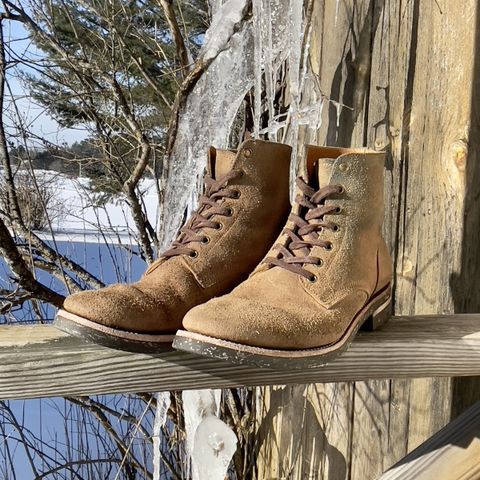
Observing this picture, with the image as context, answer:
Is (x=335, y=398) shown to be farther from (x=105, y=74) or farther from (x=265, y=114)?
(x=105, y=74)

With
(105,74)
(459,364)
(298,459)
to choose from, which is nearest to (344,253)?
(459,364)

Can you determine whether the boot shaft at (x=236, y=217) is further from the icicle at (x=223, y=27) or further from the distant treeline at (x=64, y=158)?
the distant treeline at (x=64, y=158)

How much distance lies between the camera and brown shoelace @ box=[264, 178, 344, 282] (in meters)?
0.70

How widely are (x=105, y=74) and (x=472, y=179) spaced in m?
1.37

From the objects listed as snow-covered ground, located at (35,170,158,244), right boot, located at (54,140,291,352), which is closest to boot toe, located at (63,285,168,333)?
right boot, located at (54,140,291,352)

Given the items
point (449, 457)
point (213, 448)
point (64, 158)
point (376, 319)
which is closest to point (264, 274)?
point (376, 319)

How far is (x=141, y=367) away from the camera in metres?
0.63

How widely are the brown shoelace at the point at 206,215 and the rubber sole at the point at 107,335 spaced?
0.14 metres

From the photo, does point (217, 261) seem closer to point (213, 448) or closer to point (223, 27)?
point (213, 448)

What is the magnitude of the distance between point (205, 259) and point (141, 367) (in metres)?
0.15

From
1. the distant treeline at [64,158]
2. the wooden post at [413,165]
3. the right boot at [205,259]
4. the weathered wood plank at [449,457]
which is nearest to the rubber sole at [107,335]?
the right boot at [205,259]

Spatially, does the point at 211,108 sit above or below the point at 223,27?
below

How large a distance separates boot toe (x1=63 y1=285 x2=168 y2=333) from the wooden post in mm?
683

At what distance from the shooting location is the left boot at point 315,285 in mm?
589
